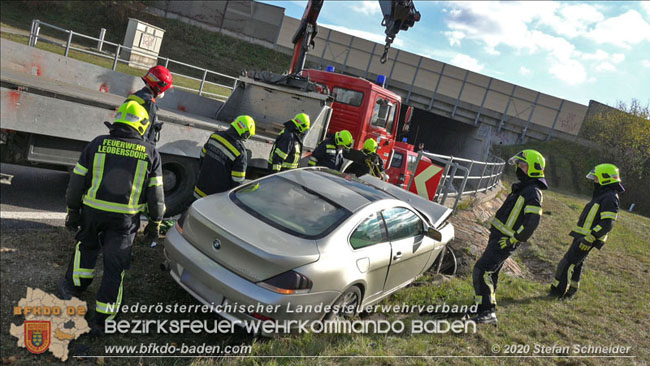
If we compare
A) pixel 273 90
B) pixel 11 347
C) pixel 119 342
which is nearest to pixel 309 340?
pixel 119 342

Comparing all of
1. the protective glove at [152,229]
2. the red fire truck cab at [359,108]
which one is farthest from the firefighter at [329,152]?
the protective glove at [152,229]

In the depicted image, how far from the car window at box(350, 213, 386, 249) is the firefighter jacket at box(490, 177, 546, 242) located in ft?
5.37

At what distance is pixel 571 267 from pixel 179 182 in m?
5.96

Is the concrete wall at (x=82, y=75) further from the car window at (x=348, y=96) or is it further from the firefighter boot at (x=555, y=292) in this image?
the firefighter boot at (x=555, y=292)

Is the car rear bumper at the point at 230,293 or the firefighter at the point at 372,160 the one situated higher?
the firefighter at the point at 372,160

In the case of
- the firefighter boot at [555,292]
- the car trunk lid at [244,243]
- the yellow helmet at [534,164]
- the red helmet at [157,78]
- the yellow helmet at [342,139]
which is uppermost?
the yellow helmet at [534,164]

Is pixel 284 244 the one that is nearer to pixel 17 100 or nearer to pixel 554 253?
pixel 17 100

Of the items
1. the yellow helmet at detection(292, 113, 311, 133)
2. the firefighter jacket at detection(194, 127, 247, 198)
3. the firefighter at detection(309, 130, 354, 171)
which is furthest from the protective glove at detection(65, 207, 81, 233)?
the firefighter at detection(309, 130, 354, 171)

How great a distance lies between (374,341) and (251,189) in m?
1.91

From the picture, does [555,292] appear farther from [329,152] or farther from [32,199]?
[32,199]

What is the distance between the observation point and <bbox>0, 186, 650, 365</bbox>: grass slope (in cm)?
358

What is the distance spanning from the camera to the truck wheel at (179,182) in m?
6.26

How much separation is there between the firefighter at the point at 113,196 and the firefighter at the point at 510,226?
12.0ft

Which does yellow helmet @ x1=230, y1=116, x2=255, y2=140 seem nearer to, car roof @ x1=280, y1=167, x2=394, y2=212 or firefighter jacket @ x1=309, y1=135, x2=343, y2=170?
car roof @ x1=280, y1=167, x2=394, y2=212
